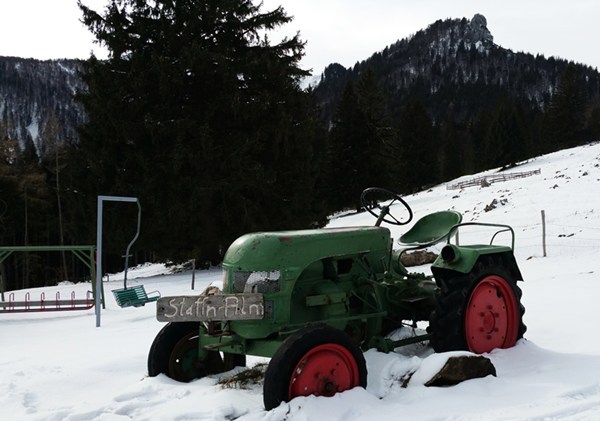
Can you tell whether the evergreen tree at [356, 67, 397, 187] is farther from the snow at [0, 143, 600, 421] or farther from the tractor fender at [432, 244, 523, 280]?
the tractor fender at [432, 244, 523, 280]

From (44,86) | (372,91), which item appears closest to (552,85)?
(372,91)

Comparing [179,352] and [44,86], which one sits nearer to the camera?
[179,352]

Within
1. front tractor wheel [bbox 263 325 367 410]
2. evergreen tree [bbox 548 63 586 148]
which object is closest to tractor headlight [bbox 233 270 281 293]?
front tractor wheel [bbox 263 325 367 410]

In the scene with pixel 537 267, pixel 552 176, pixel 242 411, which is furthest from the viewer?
pixel 552 176

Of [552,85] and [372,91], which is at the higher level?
[552,85]

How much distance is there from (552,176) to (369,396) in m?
34.4

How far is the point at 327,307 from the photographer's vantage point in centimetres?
454

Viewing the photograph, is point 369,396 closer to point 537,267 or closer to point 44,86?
point 537,267

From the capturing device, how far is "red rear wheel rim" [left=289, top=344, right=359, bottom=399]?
12.7 feet

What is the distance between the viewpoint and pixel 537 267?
40.2 feet

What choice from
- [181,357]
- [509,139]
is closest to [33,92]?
[509,139]

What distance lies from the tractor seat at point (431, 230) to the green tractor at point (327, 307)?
2 cm

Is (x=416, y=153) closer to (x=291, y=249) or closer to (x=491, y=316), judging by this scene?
(x=491, y=316)

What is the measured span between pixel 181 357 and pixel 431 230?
281cm
